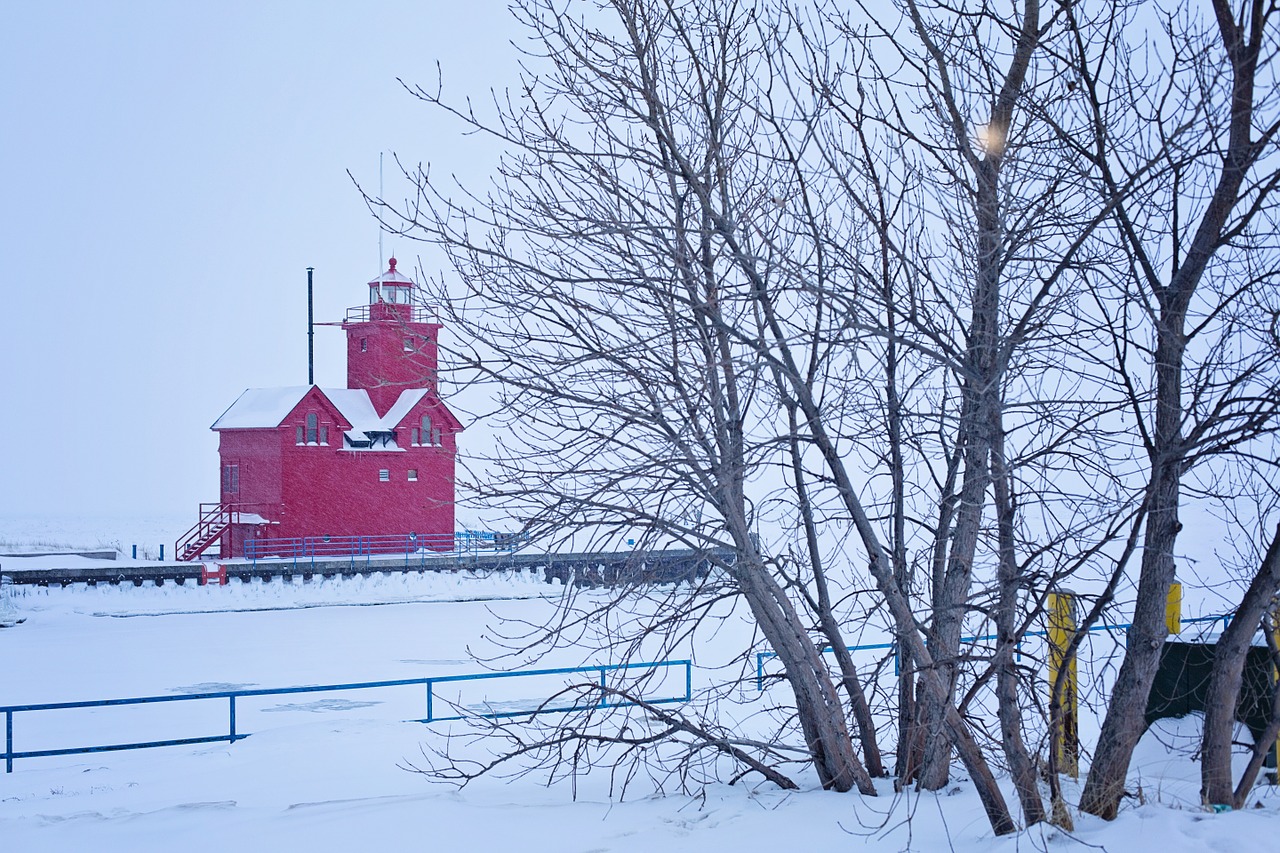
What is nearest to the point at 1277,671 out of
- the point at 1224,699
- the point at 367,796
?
the point at 1224,699

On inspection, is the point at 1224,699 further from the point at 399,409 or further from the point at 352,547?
the point at 399,409

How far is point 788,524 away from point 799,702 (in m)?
1.46

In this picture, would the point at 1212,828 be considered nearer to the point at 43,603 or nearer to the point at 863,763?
the point at 863,763

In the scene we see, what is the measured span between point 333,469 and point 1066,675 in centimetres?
4263

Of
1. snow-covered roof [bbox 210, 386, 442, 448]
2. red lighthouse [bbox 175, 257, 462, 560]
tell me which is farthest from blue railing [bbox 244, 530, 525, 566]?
snow-covered roof [bbox 210, 386, 442, 448]

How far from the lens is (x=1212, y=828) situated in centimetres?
579

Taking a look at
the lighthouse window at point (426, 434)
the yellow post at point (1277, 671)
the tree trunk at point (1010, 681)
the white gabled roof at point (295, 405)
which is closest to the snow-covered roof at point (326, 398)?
the white gabled roof at point (295, 405)

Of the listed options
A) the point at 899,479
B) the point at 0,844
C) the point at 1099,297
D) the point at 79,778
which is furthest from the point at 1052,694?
the point at 79,778

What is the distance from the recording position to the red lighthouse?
148 feet

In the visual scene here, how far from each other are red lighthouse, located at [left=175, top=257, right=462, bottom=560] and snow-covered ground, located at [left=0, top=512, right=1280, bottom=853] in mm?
19054

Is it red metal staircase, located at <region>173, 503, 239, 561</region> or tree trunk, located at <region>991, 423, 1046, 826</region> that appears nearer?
tree trunk, located at <region>991, 423, 1046, 826</region>

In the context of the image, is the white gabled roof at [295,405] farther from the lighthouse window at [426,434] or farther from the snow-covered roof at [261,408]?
the lighthouse window at [426,434]

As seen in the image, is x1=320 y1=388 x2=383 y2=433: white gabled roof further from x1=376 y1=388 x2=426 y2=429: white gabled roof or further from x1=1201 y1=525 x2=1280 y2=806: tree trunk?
x1=1201 y1=525 x2=1280 y2=806: tree trunk

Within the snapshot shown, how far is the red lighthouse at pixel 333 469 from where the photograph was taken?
148ft
